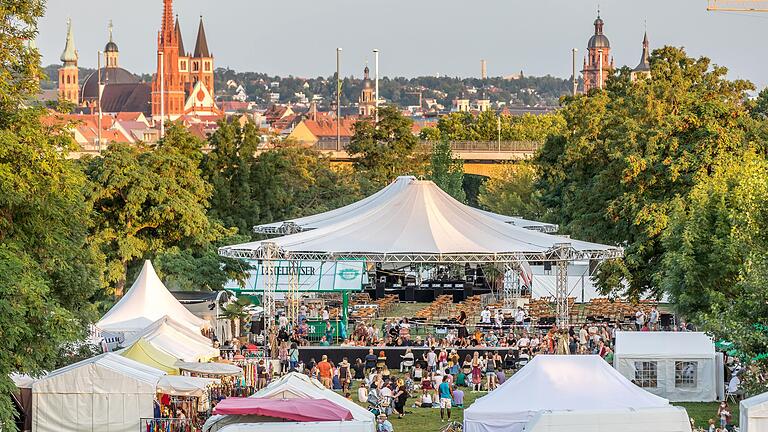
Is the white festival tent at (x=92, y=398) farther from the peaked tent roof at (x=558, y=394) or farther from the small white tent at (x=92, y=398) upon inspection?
the peaked tent roof at (x=558, y=394)

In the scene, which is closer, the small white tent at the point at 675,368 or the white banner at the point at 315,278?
the small white tent at the point at 675,368

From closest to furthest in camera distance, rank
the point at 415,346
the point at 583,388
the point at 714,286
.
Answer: the point at 583,388, the point at 714,286, the point at 415,346

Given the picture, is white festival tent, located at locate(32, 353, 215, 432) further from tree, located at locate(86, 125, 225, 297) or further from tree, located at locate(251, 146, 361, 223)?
tree, located at locate(251, 146, 361, 223)

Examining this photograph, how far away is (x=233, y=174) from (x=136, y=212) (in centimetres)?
1335

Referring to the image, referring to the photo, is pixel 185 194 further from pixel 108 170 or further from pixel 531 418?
pixel 531 418

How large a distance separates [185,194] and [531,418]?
2689cm

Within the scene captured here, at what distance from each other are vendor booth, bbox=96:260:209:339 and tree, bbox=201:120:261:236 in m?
21.8

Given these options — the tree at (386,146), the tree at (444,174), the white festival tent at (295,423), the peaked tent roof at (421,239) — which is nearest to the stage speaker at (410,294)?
the peaked tent roof at (421,239)

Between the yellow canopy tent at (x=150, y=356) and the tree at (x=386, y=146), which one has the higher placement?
the tree at (x=386, y=146)

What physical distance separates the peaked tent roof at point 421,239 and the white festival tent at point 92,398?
37.3 feet

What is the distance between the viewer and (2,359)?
20.1 meters

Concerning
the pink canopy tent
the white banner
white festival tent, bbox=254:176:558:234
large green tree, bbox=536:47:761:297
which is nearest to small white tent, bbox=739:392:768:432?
the pink canopy tent

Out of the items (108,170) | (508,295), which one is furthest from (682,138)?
(108,170)

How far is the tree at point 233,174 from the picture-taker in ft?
187
